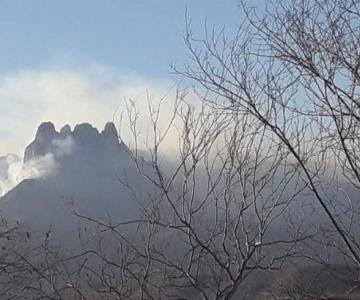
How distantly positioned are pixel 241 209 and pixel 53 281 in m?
2.61

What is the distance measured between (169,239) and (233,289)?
48.7 inches

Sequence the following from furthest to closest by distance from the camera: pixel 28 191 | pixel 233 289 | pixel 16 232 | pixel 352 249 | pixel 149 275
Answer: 1. pixel 28 191
2. pixel 16 232
3. pixel 149 275
4. pixel 233 289
5. pixel 352 249

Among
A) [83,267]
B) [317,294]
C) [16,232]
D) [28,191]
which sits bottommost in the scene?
[317,294]

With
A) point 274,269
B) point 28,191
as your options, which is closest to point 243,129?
point 274,269

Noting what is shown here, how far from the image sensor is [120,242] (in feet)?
31.6

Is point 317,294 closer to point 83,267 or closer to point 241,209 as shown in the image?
point 241,209

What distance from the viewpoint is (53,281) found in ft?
31.0

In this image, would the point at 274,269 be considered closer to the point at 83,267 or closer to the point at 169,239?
the point at 169,239

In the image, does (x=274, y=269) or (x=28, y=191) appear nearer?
(x=274, y=269)

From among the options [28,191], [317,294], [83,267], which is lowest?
[317,294]

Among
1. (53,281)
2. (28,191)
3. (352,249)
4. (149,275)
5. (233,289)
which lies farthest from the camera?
(28,191)

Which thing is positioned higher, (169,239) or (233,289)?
(169,239)

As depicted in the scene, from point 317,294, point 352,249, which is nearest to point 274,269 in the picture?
point 317,294

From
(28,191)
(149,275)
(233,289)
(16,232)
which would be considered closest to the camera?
(233,289)
